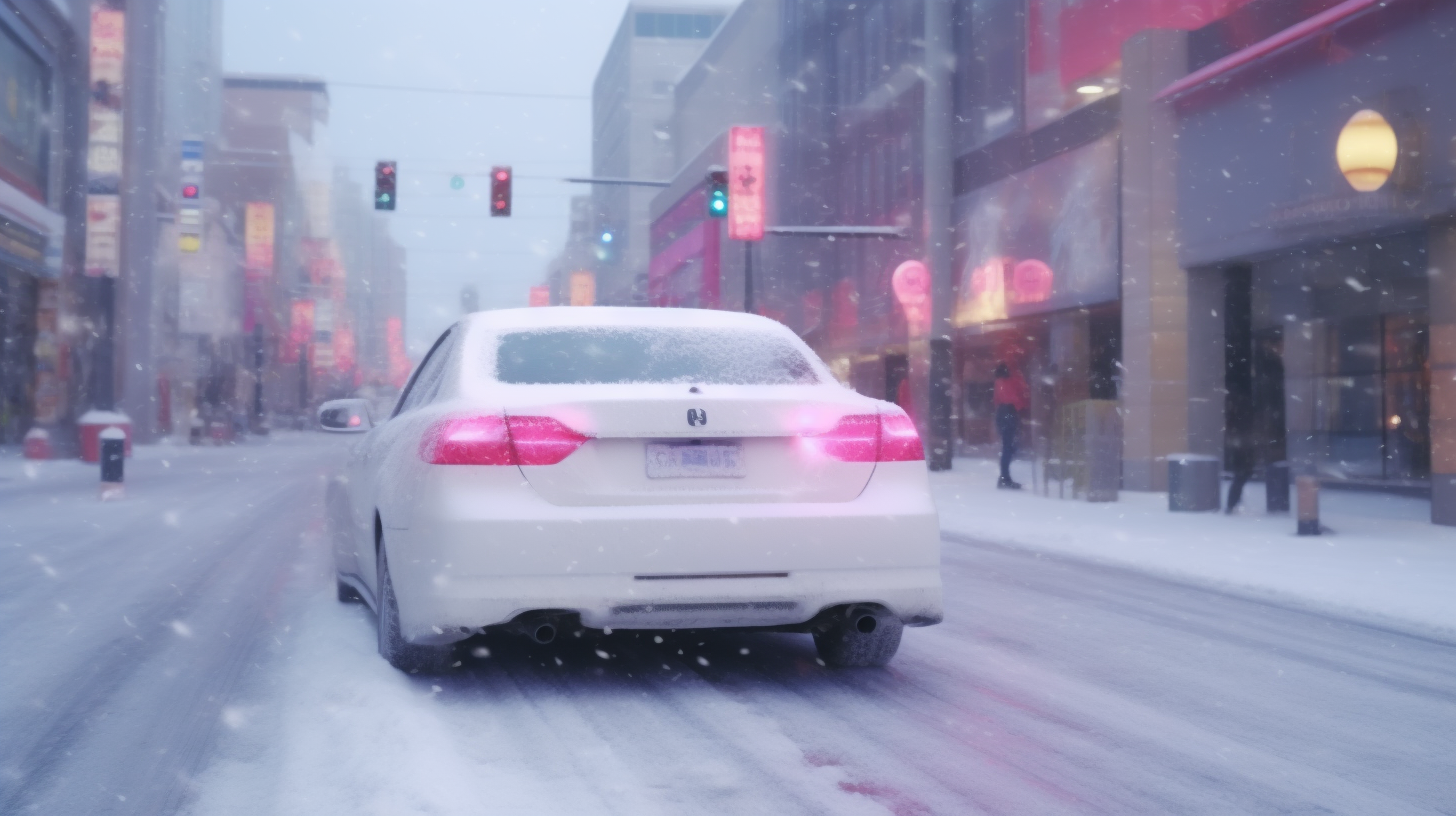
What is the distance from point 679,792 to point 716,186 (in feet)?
64.3

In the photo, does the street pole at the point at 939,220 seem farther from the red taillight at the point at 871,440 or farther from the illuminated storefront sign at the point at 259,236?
the illuminated storefront sign at the point at 259,236

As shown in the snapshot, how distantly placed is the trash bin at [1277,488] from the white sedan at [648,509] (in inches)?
442

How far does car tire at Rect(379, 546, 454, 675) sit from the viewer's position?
5.46 m

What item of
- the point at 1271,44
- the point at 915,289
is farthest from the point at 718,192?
the point at 1271,44

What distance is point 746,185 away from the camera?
28.1m

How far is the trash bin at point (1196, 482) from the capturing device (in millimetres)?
15766

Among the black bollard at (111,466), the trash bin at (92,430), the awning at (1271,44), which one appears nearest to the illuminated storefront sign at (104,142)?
the trash bin at (92,430)

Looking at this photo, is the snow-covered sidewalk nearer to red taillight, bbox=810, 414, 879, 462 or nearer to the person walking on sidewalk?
the person walking on sidewalk

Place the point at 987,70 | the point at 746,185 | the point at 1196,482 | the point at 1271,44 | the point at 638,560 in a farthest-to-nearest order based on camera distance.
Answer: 1. the point at 746,185
2. the point at 987,70
3. the point at 1271,44
4. the point at 1196,482
5. the point at 638,560

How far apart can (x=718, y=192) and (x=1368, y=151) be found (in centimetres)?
1104

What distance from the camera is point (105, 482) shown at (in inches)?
684

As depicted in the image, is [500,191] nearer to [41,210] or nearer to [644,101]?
[41,210]

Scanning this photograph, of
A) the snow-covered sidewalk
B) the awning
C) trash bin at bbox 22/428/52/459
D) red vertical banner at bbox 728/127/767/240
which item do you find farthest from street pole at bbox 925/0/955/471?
trash bin at bbox 22/428/52/459

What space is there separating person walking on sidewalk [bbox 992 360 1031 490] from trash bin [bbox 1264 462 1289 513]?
4.93m
